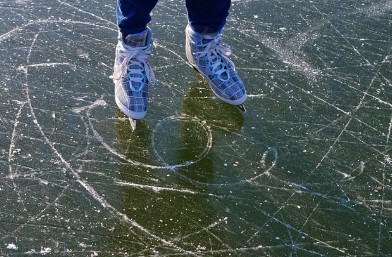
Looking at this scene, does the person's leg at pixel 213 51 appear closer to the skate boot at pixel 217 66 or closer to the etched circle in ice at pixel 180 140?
the skate boot at pixel 217 66

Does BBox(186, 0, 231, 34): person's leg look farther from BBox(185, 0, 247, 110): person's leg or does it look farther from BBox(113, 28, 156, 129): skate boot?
BBox(113, 28, 156, 129): skate boot

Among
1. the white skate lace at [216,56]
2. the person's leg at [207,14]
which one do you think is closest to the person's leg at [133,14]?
the person's leg at [207,14]

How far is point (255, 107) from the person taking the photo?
8.11 ft

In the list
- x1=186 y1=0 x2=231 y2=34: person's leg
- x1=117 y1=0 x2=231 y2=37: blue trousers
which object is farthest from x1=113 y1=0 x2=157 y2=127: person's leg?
x1=186 y1=0 x2=231 y2=34: person's leg

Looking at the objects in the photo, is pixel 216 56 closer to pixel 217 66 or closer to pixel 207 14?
pixel 217 66

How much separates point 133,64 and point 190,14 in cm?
26

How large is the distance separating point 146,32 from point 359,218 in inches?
34.9

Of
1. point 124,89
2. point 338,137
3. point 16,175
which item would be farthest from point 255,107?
point 16,175

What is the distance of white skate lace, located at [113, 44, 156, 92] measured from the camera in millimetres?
2342

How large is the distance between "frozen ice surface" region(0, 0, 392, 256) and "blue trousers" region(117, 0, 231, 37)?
10.0 inches

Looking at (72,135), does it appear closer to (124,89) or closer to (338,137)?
(124,89)

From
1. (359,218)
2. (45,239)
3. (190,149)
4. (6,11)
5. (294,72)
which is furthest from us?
(6,11)

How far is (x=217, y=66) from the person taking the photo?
8.12ft

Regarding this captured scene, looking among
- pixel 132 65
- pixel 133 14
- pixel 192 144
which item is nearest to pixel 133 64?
pixel 132 65
